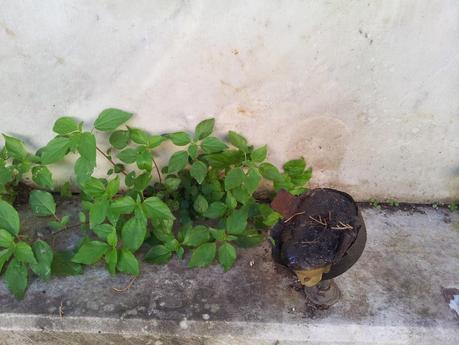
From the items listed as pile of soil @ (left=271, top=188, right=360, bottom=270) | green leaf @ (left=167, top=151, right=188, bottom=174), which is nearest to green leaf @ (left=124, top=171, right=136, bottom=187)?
green leaf @ (left=167, top=151, right=188, bottom=174)

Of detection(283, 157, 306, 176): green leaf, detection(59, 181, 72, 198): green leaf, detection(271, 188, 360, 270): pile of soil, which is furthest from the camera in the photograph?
detection(59, 181, 72, 198): green leaf

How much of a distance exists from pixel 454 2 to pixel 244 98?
2.81 feet

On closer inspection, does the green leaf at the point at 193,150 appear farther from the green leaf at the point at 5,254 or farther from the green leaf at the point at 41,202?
the green leaf at the point at 5,254

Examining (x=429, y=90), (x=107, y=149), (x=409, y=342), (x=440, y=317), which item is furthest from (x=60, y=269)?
(x=429, y=90)

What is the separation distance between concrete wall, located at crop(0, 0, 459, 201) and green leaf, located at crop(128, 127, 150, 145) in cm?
6

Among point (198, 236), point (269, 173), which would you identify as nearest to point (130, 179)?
point (198, 236)

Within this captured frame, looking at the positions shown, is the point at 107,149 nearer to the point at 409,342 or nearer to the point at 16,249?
the point at 16,249

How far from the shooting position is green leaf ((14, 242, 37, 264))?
1637mm

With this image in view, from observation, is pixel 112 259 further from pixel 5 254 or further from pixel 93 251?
pixel 5 254

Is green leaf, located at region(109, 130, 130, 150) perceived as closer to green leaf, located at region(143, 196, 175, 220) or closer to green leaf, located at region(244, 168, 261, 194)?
green leaf, located at region(143, 196, 175, 220)

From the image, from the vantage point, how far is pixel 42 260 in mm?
1677

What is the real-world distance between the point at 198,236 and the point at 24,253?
68cm

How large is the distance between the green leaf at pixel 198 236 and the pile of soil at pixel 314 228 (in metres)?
0.31

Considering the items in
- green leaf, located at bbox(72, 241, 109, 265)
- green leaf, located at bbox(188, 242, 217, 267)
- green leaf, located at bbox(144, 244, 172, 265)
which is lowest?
green leaf, located at bbox(188, 242, 217, 267)
